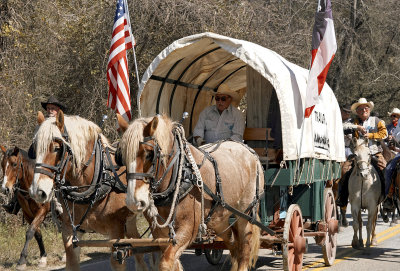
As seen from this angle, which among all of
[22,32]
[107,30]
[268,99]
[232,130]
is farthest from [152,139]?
[107,30]

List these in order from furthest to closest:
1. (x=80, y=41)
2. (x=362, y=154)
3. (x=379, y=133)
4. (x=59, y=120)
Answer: (x=80, y=41) < (x=379, y=133) < (x=362, y=154) < (x=59, y=120)

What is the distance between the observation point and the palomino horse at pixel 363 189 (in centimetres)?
1073

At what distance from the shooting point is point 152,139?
592cm

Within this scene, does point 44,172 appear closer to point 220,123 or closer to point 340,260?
point 220,123

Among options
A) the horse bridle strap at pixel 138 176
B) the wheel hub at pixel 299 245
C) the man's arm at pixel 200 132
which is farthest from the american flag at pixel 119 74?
the horse bridle strap at pixel 138 176

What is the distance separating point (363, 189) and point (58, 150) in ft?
20.6

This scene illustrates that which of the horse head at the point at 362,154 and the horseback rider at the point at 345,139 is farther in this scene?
the horseback rider at the point at 345,139

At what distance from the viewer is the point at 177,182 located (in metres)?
6.07

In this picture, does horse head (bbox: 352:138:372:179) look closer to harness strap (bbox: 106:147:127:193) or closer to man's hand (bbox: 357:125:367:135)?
man's hand (bbox: 357:125:367:135)

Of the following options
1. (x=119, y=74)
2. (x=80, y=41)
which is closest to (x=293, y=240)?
(x=119, y=74)

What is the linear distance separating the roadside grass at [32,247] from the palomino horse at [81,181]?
2887mm

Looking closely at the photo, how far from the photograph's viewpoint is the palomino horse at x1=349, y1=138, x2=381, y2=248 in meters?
10.7

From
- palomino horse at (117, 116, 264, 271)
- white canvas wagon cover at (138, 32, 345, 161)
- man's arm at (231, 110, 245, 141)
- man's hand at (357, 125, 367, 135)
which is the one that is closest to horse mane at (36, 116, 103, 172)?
palomino horse at (117, 116, 264, 271)

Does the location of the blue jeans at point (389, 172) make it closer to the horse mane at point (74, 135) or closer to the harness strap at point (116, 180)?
the harness strap at point (116, 180)
